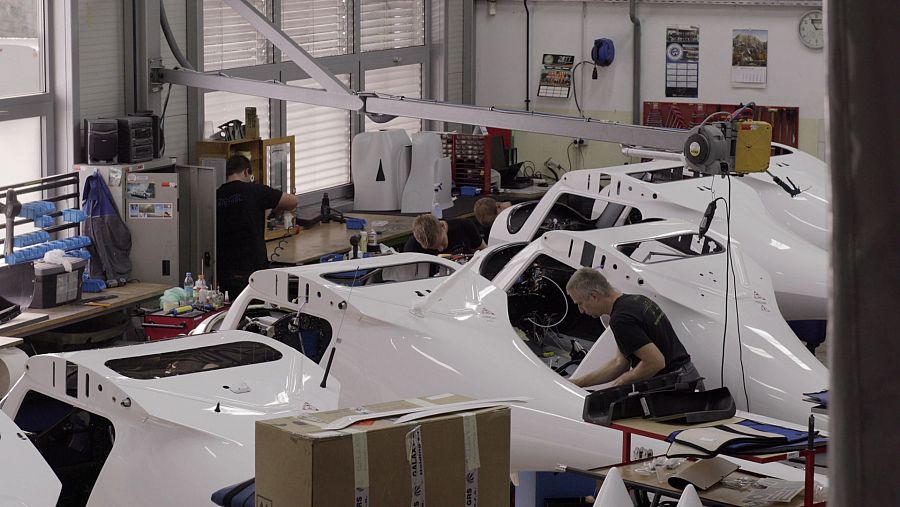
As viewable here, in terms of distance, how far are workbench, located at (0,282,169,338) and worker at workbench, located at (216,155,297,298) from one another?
0.74 m

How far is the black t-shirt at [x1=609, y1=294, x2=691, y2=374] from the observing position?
6383mm

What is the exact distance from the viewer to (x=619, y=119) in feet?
51.6

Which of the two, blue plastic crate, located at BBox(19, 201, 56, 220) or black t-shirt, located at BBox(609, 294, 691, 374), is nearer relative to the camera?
black t-shirt, located at BBox(609, 294, 691, 374)

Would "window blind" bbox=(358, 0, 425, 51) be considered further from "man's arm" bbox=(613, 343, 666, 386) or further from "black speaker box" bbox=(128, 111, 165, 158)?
"man's arm" bbox=(613, 343, 666, 386)

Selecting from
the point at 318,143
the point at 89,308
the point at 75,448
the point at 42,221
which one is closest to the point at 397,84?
the point at 318,143

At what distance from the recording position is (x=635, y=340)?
6367 mm

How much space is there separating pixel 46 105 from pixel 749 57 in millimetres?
8809

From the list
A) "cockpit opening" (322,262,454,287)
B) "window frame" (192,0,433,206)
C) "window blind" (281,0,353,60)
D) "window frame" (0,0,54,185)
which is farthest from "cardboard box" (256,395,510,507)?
"window blind" (281,0,353,60)

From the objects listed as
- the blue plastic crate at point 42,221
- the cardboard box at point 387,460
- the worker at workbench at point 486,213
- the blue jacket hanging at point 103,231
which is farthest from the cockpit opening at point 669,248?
the blue plastic crate at point 42,221

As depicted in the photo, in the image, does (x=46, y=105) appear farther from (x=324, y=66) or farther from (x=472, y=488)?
(x=472, y=488)

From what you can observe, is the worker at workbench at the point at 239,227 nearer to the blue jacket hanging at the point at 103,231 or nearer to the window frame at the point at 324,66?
the blue jacket hanging at the point at 103,231

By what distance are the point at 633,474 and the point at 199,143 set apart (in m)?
8.08

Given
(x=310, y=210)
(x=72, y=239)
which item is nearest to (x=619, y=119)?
(x=310, y=210)

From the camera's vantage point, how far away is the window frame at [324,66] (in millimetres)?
11305
